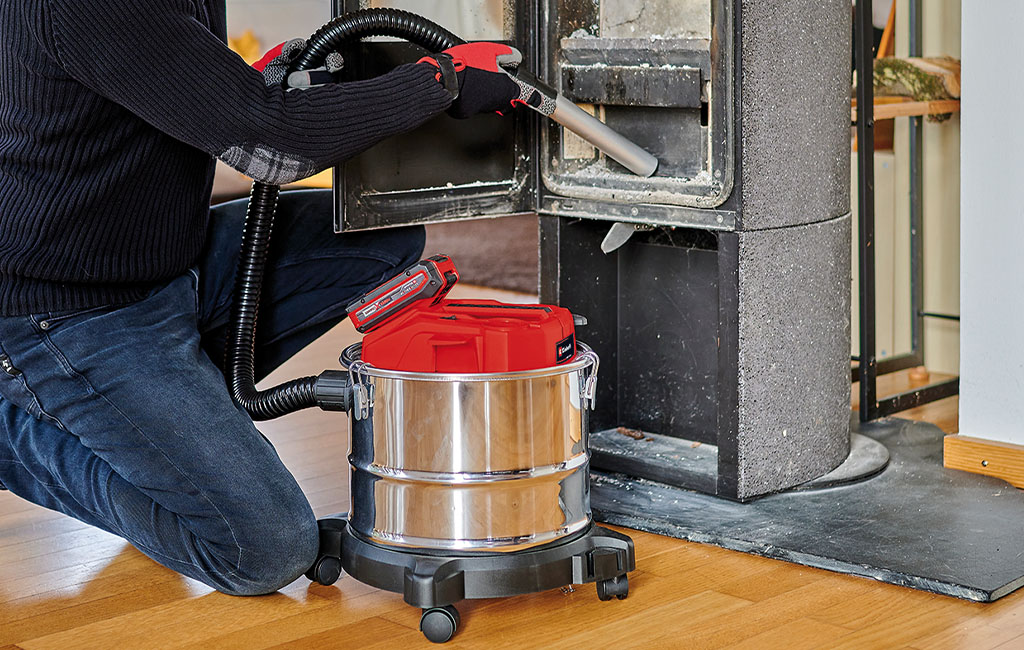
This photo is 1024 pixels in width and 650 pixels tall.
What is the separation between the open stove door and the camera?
1954 mm

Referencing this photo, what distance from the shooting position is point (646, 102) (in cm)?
204

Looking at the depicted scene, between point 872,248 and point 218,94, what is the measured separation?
4.60 feet

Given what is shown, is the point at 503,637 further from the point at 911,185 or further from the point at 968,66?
the point at 911,185

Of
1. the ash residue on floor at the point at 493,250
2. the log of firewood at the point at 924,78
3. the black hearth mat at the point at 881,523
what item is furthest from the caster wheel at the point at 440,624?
the ash residue on floor at the point at 493,250

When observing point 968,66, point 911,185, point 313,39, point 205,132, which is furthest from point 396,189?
point 911,185

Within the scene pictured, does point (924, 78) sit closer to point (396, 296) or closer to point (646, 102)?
point (646, 102)

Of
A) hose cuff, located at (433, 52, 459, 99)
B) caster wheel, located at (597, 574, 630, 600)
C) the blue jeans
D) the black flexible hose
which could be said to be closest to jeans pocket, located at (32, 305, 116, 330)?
the blue jeans

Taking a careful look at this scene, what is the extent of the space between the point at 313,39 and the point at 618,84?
53 centimetres

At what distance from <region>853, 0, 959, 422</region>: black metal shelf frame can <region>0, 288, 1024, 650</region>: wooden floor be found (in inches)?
30.2

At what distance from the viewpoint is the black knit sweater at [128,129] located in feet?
4.97

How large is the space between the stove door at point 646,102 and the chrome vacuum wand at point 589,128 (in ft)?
0.14

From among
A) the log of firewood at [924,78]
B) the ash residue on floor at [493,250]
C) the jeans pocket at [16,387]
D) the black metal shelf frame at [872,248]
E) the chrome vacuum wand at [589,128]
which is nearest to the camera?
the jeans pocket at [16,387]

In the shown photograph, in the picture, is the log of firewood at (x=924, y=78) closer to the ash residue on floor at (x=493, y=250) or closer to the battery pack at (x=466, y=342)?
the battery pack at (x=466, y=342)

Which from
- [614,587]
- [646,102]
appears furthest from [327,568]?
[646,102]
